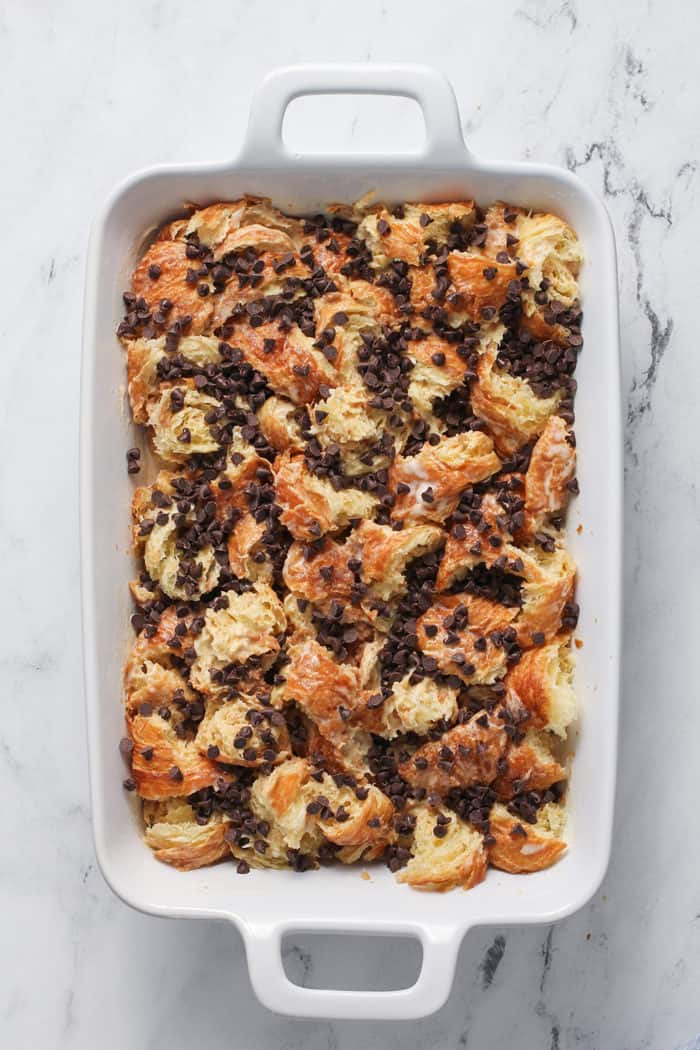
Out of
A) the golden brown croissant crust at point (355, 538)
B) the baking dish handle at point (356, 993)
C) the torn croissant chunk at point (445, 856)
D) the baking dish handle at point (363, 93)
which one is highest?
the baking dish handle at point (363, 93)

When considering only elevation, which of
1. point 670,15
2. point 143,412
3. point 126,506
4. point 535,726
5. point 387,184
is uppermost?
point 670,15

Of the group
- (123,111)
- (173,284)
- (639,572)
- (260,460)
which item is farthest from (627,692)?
(123,111)

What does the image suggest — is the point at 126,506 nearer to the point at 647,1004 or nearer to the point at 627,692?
the point at 627,692

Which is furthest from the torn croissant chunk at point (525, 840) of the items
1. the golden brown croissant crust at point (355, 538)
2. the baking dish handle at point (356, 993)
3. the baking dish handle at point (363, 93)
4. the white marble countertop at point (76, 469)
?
the baking dish handle at point (363, 93)

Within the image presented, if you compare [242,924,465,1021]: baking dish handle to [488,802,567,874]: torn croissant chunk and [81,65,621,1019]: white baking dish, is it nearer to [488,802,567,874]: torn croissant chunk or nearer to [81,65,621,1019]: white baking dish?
[81,65,621,1019]: white baking dish

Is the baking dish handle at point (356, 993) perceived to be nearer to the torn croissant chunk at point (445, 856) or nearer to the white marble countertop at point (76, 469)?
the torn croissant chunk at point (445, 856)

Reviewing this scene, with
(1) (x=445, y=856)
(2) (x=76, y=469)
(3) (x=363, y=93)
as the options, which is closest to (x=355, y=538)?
(1) (x=445, y=856)
